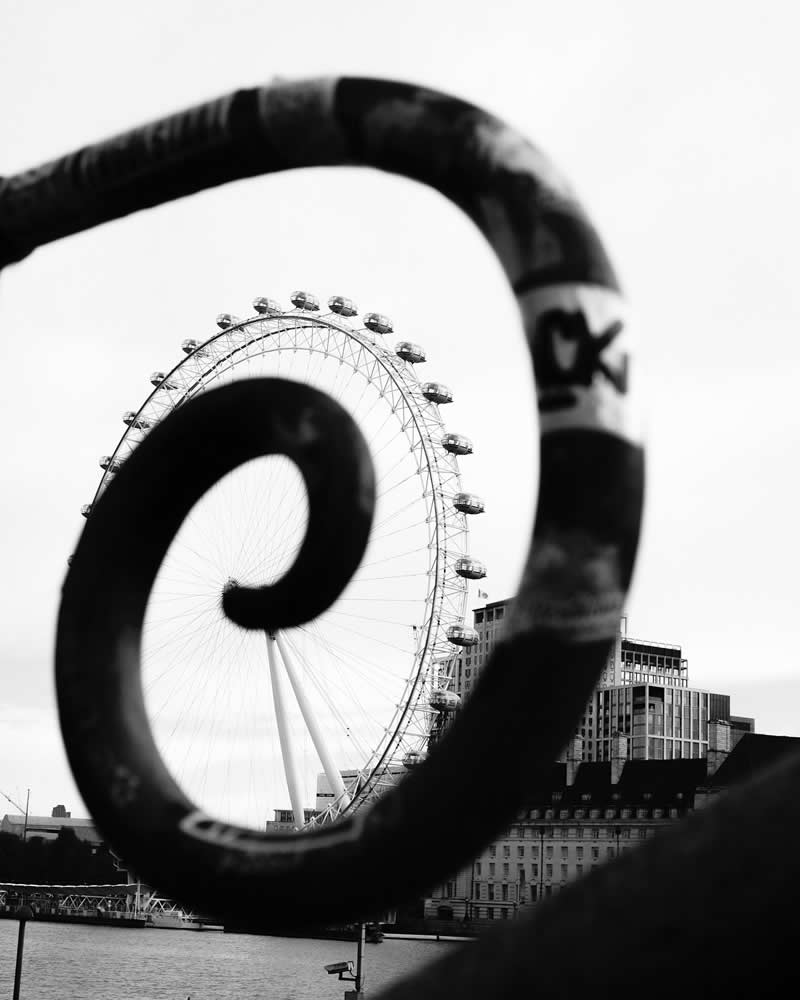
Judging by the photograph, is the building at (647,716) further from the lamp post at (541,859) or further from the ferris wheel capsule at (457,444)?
the ferris wheel capsule at (457,444)

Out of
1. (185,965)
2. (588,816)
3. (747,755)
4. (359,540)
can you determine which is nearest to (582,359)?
(359,540)

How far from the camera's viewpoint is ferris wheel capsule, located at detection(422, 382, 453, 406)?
3431 centimetres

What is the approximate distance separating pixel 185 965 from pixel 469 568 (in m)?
35.7

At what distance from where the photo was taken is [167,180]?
2.21m

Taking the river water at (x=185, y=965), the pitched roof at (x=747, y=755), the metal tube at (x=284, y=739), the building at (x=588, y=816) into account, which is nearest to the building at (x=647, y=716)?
the building at (x=588, y=816)

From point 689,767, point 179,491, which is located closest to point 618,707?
point 689,767

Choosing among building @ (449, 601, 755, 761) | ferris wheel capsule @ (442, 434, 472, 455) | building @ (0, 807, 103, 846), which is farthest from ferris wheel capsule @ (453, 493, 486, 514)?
building @ (0, 807, 103, 846)

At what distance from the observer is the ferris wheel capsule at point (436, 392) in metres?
34.3

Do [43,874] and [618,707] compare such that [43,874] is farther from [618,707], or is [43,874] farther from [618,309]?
[618,309]

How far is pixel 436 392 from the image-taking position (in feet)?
112

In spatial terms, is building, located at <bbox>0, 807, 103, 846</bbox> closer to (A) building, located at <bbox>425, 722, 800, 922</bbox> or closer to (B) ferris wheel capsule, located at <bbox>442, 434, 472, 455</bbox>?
(A) building, located at <bbox>425, 722, 800, 922</bbox>

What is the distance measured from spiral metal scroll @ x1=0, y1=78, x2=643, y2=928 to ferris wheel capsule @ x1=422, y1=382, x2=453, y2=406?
3205 centimetres

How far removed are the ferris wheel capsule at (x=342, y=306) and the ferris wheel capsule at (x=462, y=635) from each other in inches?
319

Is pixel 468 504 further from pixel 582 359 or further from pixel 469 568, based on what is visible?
pixel 582 359
